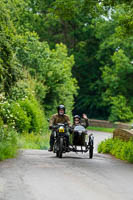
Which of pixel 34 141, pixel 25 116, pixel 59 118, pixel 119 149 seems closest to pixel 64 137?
pixel 59 118

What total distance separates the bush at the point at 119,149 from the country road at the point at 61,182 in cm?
365

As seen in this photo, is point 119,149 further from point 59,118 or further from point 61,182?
point 61,182

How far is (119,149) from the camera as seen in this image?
20.2m

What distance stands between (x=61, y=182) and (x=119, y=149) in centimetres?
988

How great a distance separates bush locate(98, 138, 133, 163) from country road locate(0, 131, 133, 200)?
3.65 m

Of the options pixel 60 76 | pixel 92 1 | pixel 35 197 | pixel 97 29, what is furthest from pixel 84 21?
pixel 35 197

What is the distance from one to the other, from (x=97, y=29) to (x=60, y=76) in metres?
25.3

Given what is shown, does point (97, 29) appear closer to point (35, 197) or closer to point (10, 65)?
point (10, 65)

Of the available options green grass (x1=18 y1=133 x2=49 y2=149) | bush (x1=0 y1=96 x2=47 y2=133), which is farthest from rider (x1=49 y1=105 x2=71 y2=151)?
bush (x1=0 y1=96 x2=47 y2=133)

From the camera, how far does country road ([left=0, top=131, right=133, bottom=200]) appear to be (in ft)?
29.9

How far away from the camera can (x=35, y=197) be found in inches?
347

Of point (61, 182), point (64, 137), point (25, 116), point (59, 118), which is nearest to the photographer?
point (61, 182)

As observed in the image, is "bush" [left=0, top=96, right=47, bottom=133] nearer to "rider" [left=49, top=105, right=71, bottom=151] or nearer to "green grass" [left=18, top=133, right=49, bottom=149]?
"green grass" [left=18, top=133, right=49, bottom=149]

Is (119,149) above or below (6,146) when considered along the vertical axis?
below
